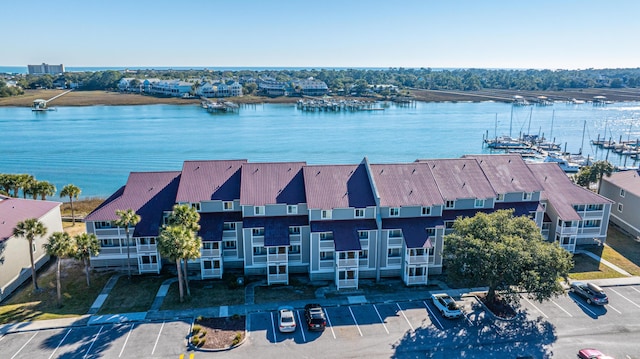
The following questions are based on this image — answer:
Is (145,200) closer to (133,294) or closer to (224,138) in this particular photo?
(133,294)

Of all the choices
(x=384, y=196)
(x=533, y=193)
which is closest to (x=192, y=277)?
(x=384, y=196)

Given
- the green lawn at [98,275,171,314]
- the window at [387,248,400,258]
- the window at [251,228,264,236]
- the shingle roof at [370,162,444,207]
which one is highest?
the shingle roof at [370,162,444,207]

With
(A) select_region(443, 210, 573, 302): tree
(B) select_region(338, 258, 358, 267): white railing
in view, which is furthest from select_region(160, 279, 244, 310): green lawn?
(A) select_region(443, 210, 573, 302): tree

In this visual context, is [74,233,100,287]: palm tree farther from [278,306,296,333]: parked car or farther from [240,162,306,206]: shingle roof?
[278,306,296,333]: parked car

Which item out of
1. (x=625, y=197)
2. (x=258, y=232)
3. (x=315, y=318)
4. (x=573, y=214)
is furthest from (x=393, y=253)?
(x=625, y=197)

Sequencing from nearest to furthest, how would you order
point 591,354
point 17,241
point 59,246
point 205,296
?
point 591,354 < point 59,246 < point 205,296 < point 17,241

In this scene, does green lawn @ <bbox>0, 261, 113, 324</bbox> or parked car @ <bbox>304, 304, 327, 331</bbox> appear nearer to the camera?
parked car @ <bbox>304, 304, 327, 331</bbox>
